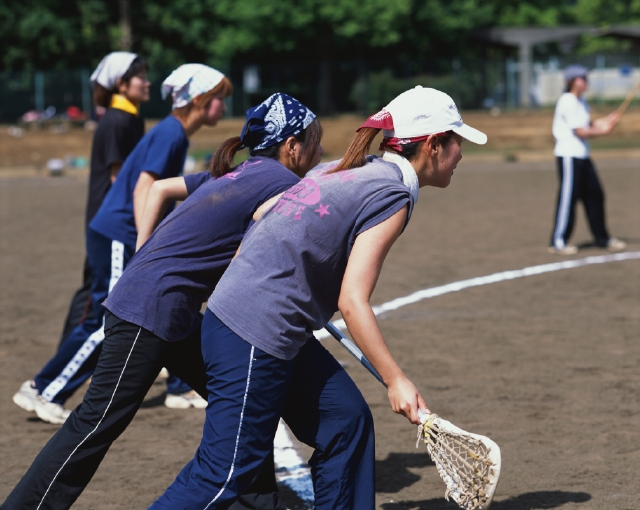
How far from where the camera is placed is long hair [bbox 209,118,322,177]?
3662 millimetres

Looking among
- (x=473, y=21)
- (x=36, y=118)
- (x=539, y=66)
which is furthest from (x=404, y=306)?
(x=473, y=21)

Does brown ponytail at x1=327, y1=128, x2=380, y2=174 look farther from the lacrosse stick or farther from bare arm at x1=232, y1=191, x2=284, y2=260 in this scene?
the lacrosse stick

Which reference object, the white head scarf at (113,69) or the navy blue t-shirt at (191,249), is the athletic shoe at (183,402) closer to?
the white head scarf at (113,69)

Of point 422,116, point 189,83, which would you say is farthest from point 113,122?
point 422,116

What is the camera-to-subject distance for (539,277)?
9.55 metres

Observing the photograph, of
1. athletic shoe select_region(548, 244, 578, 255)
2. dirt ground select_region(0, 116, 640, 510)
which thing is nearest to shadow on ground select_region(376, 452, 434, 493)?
dirt ground select_region(0, 116, 640, 510)

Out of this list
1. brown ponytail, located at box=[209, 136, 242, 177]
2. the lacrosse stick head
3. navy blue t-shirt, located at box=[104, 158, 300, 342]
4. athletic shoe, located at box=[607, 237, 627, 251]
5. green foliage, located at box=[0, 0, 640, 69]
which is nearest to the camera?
the lacrosse stick head

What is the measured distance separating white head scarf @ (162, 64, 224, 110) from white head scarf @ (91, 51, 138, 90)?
712 millimetres

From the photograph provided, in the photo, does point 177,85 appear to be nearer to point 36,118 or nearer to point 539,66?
point 36,118

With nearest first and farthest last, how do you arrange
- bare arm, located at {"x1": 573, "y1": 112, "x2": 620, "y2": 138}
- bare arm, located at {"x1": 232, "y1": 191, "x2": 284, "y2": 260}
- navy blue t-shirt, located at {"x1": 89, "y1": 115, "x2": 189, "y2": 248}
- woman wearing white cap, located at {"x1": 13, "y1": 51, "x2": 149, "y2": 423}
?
bare arm, located at {"x1": 232, "y1": 191, "x2": 284, "y2": 260} → navy blue t-shirt, located at {"x1": 89, "y1": 115, "x2": 189, "y2": 248} → woman wearing white cap, located at {"x1": 13, "y1": 51, "x2": 149, "y2": 423} → bare arm, located at {"x1": 573, "y1": 112, "x2": 620, "y2": 138}

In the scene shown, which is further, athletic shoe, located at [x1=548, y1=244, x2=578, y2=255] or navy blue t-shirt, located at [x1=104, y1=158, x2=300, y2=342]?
athletic shoe, located at [x1=548, y1=244, x2=578, y2=255]

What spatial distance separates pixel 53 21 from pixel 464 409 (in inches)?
1619

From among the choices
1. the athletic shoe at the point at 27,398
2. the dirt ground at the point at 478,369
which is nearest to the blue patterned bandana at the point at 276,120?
the dirt ground at the point at 478,369

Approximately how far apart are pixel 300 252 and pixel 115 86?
3.09m
